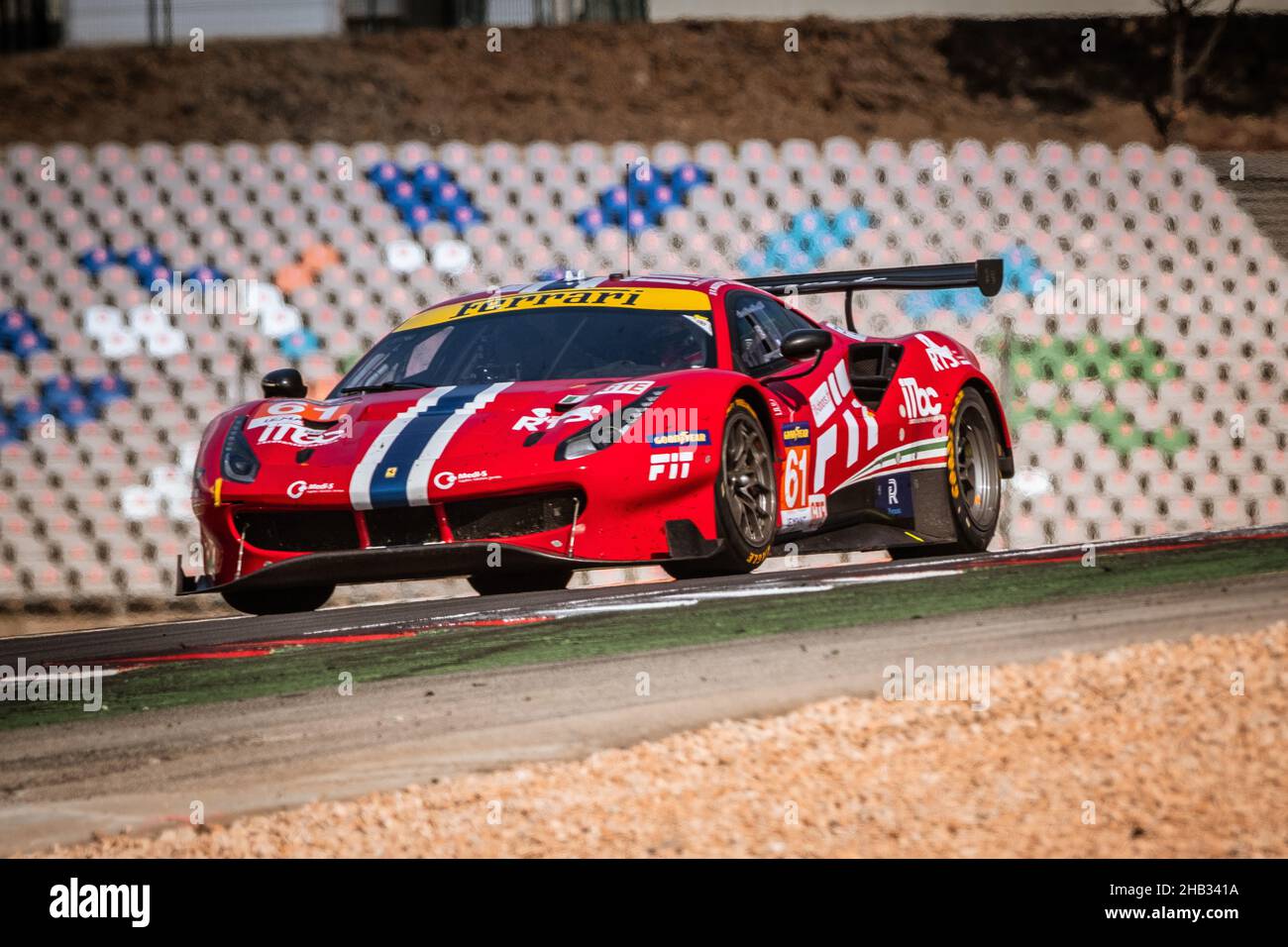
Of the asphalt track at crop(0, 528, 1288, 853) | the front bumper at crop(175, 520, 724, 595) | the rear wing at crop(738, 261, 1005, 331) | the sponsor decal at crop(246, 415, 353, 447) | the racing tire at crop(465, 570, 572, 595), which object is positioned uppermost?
the rear wing at crop(738, 261, 1005, 331)

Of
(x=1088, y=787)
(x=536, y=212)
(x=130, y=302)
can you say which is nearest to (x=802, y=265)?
(x=536, y=212)

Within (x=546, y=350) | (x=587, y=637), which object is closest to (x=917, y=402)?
(x=546, y=350)

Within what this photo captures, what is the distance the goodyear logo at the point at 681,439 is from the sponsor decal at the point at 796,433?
859 mm

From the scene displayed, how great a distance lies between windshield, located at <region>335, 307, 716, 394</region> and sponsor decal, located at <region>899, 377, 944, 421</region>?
4.34 feet

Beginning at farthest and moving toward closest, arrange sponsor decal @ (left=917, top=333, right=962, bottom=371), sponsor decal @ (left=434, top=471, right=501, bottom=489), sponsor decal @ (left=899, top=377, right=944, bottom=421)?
1. sponsor decal @ (left=917, top=333, right=962, bottom=371)
2. sponsor decal @ (left=899, top=377, right=944, bottom=421)
3. sponsor decal @ (left=434, top=471, right=501, bottom=489)

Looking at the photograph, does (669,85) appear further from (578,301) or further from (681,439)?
(681,439)

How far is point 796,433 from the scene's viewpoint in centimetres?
723

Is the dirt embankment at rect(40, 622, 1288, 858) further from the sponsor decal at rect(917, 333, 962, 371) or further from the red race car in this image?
the sponsor decal at rect(917, 333, 962, 371)

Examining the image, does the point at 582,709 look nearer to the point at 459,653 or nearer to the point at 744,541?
the point at 459,653

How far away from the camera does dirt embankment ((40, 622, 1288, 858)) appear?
3490mm

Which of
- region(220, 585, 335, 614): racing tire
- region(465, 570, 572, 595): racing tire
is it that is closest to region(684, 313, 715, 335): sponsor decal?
region(465, 570, 572, 595): racing tire

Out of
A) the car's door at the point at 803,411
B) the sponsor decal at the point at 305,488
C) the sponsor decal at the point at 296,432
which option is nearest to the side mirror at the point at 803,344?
the car's door at the point at 803,411

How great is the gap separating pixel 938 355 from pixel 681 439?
9.02 feet

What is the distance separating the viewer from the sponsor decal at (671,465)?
245 inches
